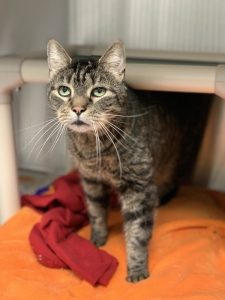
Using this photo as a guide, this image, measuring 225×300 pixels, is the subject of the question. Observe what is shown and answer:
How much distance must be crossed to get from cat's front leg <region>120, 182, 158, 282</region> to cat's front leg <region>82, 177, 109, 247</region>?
16cm

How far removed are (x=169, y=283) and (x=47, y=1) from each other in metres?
1.33

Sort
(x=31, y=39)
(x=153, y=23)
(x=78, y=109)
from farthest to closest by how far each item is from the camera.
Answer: (x=31, y=39) < (x=153, y=23) < (x=78, y=109)

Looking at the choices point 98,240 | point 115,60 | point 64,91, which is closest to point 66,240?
point 98,240

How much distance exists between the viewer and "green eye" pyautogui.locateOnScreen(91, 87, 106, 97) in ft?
4.00

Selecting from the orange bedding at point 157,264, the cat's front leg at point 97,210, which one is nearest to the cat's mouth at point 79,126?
the cat's front leg at point 97,210

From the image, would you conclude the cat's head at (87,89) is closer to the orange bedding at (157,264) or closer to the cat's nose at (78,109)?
the cat's nose at (78,109)

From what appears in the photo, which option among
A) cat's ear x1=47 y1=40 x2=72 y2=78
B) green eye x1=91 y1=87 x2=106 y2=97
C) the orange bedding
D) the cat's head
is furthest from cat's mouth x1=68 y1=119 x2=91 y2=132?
the orange bedding

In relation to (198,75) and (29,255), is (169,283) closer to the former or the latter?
(29,255)

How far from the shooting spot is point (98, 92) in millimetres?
1227

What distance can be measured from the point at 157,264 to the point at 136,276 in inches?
4.0

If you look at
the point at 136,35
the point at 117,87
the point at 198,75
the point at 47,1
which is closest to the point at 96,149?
the point at 117,87

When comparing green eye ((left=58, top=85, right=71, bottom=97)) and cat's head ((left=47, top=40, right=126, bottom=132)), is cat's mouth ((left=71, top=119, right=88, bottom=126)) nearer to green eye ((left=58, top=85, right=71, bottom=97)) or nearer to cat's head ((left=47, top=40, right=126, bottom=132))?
cat's head ((left=47, top=40, right=126, bottom=132))

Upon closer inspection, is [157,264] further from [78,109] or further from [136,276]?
[78,109]

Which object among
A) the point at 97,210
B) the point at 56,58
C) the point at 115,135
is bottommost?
the point at 97,210
